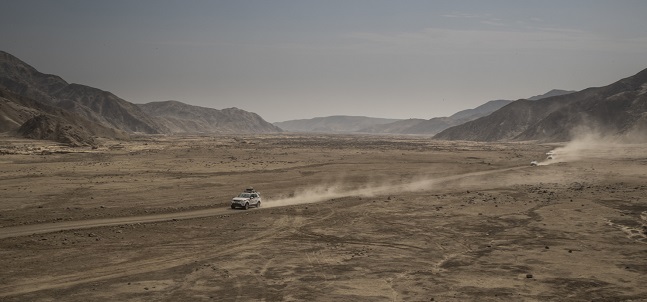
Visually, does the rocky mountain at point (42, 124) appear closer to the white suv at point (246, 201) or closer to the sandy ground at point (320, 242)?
the sandy ground at point (320, 242)

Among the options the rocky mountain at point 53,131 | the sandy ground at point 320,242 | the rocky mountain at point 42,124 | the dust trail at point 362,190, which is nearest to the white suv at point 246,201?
the sandy ground at point 320,242

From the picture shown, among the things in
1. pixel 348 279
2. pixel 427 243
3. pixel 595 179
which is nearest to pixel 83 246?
pixel 348 279

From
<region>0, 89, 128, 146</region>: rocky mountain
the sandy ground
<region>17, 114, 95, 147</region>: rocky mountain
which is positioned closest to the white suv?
the sandy ground

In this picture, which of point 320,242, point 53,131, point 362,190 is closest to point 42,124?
point 53,131

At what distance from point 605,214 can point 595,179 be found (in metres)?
28.1

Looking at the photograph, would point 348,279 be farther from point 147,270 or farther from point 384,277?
A: point 147,270

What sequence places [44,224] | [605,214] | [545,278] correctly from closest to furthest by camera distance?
1. [545,278]
2. [44,224]
3. [605,214]

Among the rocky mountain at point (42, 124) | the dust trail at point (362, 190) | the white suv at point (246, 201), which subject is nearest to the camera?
the white suv at point (246, 201)

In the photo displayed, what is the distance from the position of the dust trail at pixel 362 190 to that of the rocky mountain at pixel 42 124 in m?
91.1

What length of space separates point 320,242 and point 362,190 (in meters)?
24.7

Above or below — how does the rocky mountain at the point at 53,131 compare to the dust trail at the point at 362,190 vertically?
above

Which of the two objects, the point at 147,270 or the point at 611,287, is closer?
the point at 611,287

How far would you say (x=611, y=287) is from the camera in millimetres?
19562

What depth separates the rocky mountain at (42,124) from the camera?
12350 cm
